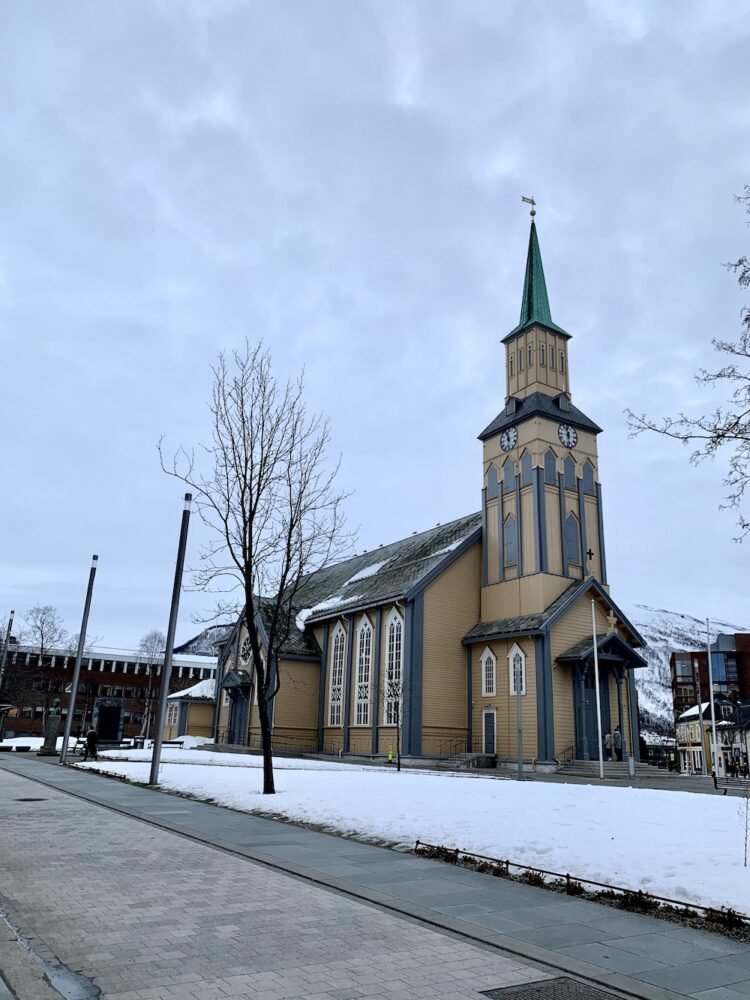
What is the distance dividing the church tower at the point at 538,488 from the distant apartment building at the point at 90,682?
4960cm

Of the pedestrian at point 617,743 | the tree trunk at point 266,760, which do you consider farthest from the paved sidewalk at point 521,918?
the pedestrian at point 617,743

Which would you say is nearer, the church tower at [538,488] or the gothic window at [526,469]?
the church tower at [538,488]

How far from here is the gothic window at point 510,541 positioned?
40125 mm

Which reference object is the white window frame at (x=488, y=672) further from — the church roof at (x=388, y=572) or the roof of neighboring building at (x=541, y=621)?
the church roof at (x=388, y=572)

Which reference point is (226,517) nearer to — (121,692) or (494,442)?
(494,442)

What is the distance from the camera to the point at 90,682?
90.1 meters

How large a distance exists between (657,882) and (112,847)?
7.30 meters

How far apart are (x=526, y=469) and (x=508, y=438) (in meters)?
2.73

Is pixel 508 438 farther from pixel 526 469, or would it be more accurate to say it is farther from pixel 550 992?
pixel 550 992

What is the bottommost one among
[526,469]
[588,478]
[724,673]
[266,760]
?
[266,760]

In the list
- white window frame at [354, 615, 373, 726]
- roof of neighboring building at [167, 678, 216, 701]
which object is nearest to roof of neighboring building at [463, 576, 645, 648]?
white window frame at [354, 615, 373, 726]

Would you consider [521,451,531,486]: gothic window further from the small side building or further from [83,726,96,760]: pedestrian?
the small side building

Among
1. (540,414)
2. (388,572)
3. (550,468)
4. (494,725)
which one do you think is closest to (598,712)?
(494,725)

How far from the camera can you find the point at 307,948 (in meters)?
6.20
